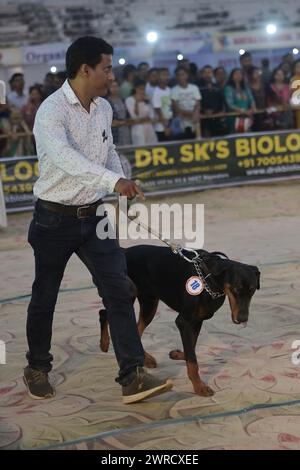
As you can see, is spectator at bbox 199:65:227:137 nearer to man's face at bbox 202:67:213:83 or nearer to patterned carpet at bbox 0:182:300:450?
man's face at bbox 202:67:213:83

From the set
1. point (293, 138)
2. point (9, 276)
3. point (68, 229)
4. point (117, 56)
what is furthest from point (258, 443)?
point (117, 56)

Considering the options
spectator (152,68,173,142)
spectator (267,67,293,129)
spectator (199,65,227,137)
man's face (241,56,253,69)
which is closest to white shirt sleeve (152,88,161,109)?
spectator (152,68,173,142)

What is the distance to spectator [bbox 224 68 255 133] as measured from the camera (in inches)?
559

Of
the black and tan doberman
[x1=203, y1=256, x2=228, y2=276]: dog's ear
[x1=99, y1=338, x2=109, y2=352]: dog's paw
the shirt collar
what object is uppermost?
the shirt collar

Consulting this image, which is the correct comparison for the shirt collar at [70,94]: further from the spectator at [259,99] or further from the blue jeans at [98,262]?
the spectator at [259,99]

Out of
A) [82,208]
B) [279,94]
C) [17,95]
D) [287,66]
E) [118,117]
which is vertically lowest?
[82,208]

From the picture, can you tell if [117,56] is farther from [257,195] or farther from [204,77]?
[257,195]

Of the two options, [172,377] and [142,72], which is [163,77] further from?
[172,377]

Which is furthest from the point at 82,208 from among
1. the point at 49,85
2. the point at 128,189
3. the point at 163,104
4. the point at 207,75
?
the point at 207,75

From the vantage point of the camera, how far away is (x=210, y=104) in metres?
14.1

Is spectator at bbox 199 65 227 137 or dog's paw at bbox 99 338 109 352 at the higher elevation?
spectator at bbox 199 65 227 137

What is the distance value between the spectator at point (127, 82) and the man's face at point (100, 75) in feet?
31.6

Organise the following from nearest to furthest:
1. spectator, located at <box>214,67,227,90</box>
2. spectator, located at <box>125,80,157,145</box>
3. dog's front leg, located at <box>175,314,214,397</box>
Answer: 1. dog's front leg, located at <box>175,314,214,397</box>
2. spectator, located at <box>125,80,157,145</box>
3. spectator, located at <box>214,67,227,90</box>

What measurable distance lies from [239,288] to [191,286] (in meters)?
0.27
